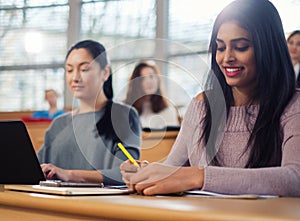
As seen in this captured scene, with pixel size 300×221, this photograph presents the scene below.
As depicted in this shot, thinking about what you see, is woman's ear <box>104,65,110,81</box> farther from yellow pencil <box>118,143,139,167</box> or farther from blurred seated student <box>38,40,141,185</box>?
yellow pencil <box>118,143,139,167</box>

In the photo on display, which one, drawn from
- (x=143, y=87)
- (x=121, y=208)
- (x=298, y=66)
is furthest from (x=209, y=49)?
(x=298, y=66)

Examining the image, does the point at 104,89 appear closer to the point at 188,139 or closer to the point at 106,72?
the point at 106,72

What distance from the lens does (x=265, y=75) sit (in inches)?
57.1

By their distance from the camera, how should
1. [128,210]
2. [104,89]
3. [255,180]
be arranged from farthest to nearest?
[104,89] → [255,180] → [128,210]

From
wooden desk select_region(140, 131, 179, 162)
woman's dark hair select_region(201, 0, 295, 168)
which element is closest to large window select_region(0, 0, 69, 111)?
woman's dark hair select_region(201, 0, 295, 168)

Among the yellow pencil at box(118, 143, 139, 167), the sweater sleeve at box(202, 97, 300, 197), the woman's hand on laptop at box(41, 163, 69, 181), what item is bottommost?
the woman's hand on laptop at box(41, 163, 69, 181)

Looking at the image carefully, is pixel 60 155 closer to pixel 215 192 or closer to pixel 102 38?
pixel 215 192

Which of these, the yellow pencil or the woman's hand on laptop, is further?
the woman's hand on laptop

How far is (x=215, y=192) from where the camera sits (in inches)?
45.2

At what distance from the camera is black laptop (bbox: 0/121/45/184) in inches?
49.1

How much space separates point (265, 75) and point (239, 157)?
0.22m

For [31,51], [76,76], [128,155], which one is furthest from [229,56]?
[31,51]

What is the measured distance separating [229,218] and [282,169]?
560mm

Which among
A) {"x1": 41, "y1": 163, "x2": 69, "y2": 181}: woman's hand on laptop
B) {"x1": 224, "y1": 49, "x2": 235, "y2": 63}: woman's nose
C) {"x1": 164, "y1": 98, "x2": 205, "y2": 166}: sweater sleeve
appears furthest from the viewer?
{"x1": 41, "y1": 163, "x2": 69, "y2": 181}: woman's hand on laptop
